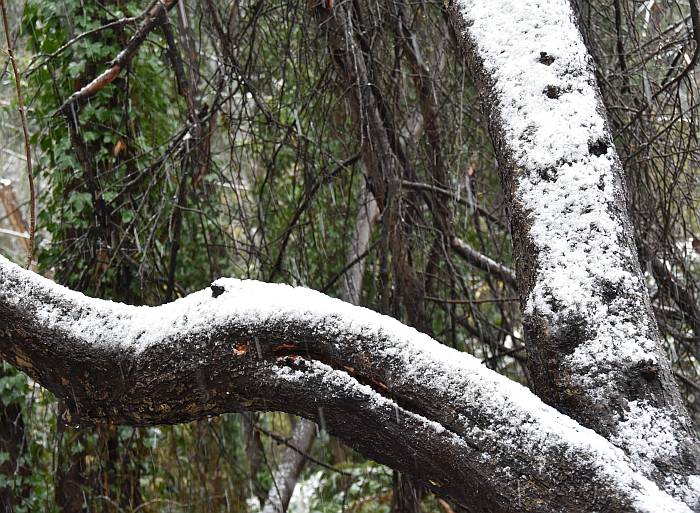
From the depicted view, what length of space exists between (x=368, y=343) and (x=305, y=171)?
5.47ft

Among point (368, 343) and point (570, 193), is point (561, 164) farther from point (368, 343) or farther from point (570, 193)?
point (368, 343)

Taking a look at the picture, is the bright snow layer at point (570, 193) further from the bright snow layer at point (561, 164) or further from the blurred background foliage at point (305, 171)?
the blurred background foliage at point (305, 171)

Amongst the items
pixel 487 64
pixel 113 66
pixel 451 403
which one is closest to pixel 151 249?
pixel 113 66

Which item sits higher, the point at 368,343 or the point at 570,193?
the point at 570,193

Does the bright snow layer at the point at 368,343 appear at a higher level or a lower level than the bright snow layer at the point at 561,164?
lower

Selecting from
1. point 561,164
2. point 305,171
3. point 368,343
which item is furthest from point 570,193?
point 305,171

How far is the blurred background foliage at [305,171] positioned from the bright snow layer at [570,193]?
26.3 inches

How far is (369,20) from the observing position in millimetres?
3066

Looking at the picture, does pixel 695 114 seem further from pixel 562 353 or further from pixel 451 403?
pixel 451 403

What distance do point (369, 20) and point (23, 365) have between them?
2067 mm

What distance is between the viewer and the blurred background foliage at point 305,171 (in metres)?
2.68

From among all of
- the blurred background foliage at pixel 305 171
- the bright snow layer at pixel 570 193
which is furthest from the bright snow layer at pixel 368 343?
the blurred background foliage at pixel 305 171

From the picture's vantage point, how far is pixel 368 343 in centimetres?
134

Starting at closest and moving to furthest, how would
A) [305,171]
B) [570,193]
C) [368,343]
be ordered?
[368,343], [570,193], [305,171]
